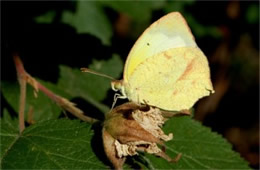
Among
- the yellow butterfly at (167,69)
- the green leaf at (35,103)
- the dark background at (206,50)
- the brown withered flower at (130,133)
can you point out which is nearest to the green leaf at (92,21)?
the dark background at (206,50)

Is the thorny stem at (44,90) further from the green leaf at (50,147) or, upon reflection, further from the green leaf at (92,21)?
the green leaf at (92,21)

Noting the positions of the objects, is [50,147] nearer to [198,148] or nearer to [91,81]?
[198,148]

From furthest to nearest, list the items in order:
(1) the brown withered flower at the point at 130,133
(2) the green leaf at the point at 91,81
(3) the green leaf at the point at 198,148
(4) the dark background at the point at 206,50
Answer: (4) the dark background at the point at 206,50
(2) the green leaf at the point at 91,81
(3) the green leaf at the point at 198,148
(1) the brown withered flower at the point at 130,133

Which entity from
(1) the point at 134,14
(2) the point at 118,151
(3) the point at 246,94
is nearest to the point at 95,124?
(2) the point at 118,151

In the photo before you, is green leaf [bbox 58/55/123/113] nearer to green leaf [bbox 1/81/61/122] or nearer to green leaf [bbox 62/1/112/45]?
green leaf [bbox 1/81/61/122]

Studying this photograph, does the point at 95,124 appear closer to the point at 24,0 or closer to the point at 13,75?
the point at 13,75

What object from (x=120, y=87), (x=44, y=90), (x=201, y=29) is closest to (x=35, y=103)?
(x=44, y=90)
